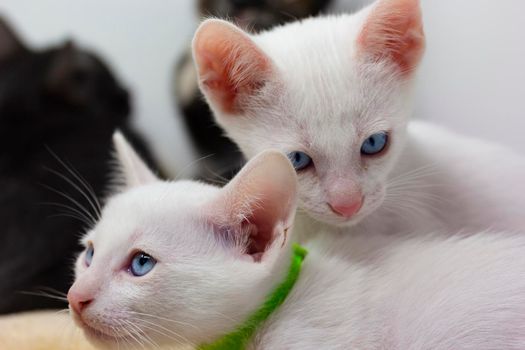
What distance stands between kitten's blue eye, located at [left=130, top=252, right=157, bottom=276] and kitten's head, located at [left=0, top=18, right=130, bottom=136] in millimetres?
1290

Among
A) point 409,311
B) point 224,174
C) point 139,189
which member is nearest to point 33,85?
point 224,174

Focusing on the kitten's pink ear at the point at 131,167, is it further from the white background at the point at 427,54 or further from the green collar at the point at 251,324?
the white background at the point at 427,54

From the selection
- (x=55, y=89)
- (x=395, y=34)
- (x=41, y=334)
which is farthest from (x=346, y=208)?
(x=55, y=89)

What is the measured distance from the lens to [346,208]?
3.72ft

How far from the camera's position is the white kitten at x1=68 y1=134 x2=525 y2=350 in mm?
982

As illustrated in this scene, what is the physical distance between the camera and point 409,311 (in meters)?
1.04

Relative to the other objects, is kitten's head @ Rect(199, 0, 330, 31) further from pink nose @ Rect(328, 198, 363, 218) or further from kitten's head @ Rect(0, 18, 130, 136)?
pink nose @ Rect(328, 198, 363, 218)

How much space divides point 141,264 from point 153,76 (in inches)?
80.1

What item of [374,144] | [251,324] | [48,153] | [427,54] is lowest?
[48,153]

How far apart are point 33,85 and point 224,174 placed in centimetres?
100

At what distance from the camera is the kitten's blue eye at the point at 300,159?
3.85ft

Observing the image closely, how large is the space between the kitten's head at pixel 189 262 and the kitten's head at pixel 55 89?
126cm

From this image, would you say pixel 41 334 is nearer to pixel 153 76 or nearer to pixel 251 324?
pixel 251 324

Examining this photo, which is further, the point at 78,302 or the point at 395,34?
the point at 395,34
